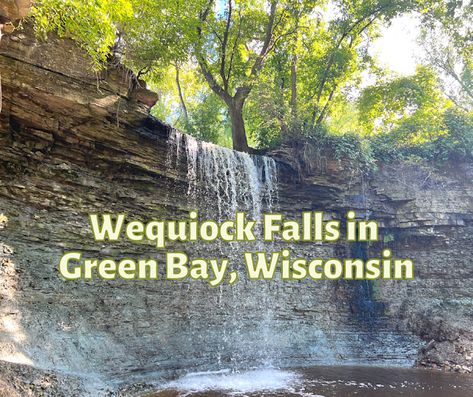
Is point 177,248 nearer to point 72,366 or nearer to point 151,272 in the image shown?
point 151,272

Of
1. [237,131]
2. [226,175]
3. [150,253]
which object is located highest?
[237,131]

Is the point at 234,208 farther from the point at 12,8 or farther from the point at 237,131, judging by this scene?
the point at 12,8

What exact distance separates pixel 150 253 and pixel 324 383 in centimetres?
606

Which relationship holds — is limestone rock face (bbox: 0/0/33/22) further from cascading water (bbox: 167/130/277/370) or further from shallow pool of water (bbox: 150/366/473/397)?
Result: shallow pool of water (bbox: 150/366/473/397)

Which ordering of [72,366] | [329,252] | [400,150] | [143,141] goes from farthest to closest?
[400,150], [329,252], [143,141], [72,366]

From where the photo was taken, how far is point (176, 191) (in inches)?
483

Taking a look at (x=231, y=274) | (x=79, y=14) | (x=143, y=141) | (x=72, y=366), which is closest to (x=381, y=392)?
(x=231, y=274)

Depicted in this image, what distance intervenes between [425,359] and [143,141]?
35.8 feet

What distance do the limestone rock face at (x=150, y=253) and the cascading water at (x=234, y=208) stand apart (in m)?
0.07

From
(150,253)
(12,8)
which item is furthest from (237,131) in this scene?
(12,8)

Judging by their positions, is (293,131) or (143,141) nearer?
(143,141)

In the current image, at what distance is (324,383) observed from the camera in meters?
8.84

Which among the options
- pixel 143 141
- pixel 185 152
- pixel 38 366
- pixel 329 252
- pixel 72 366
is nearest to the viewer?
pixel 38 366

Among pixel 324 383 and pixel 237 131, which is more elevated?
pixel 237 131
